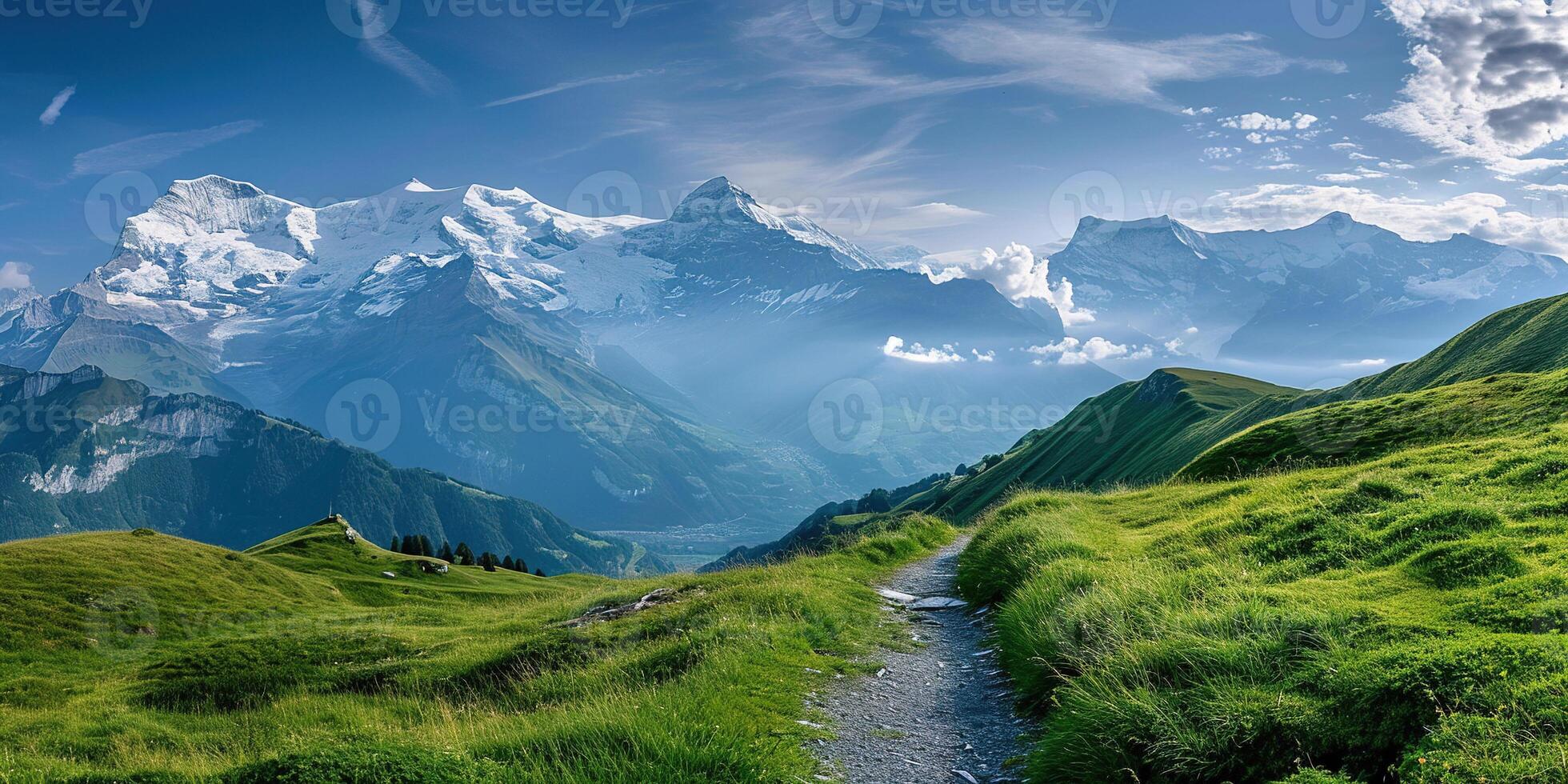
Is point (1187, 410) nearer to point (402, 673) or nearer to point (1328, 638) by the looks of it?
point (402, 673)

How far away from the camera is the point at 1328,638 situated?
9914mm

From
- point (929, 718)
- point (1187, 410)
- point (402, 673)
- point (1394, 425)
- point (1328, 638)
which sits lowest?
point (402, 673)

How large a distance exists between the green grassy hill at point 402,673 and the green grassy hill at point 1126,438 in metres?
74.8

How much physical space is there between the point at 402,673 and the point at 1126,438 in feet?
412

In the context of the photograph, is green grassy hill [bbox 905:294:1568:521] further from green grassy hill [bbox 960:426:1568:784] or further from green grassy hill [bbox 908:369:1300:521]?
green grassy hill [bbox 960:426:1568:784]

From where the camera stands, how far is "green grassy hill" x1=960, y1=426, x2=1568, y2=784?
306 inches

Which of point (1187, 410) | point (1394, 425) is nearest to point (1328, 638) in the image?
point (1394, 425)

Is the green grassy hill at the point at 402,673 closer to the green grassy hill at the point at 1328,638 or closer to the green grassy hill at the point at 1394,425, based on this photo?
the green grassy hill at the point at 1328,638

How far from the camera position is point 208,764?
442 inches

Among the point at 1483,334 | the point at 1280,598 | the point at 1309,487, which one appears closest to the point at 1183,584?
the point at 1280,598

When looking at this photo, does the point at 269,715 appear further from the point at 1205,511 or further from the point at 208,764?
the point at 1205,511

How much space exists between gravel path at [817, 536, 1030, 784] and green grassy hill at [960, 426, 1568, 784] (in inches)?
30.2

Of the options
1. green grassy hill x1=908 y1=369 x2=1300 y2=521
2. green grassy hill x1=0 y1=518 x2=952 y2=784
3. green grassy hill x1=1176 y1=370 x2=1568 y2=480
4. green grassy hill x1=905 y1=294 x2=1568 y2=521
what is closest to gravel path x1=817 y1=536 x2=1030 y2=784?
green grassy hill x1=0 y1=518 x2=952 y2=784

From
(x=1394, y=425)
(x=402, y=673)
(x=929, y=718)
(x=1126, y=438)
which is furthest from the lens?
(x=1126, y=438)
